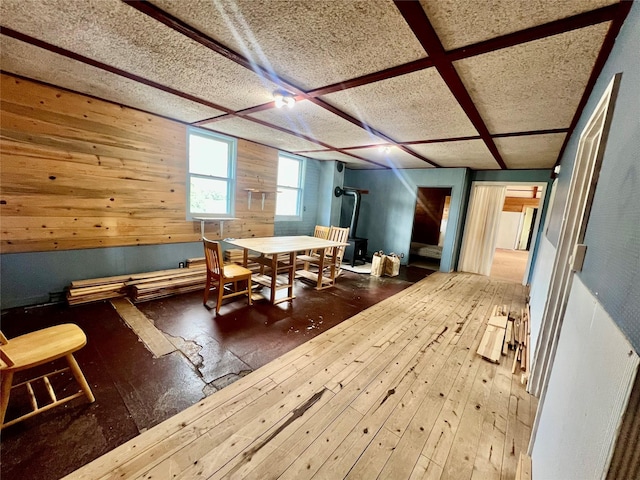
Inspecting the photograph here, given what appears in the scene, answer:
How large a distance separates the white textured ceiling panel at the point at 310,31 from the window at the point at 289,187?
3626 mm

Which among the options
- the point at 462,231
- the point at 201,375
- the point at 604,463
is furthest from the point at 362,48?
the point at 462,231

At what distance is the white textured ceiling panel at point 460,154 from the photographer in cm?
375

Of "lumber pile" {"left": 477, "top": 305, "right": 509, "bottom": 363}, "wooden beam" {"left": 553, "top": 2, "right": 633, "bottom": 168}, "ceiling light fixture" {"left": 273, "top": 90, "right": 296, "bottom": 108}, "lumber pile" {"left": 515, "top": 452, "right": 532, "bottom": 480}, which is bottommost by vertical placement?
"lumber pile" {"left": 515, "top": 452, "right": 532, "bottom": 480}

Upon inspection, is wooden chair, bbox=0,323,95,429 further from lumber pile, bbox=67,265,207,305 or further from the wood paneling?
the wood paneling

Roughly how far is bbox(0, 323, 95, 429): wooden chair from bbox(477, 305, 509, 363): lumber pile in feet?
10.7

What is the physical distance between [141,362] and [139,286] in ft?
4.86

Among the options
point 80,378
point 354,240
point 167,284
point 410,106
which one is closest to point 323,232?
point 354,240

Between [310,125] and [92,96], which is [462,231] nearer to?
[310,125]

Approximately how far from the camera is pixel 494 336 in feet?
9.32

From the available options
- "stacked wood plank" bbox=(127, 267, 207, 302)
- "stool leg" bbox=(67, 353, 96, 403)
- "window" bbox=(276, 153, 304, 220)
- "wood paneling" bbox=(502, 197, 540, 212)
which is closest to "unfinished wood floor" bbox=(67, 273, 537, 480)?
"stool leg" bbox=(67, 353, 96, 403)

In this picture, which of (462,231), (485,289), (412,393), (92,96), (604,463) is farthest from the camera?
(462,231)

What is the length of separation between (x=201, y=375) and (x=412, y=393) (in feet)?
5.38

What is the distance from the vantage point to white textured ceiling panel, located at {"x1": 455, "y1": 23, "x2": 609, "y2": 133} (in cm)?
145

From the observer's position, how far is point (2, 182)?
8.38 feet
